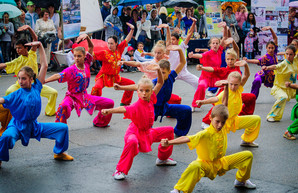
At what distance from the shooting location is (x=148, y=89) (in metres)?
5.50

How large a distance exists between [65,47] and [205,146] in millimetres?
10816

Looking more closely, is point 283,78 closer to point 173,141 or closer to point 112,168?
→ point 112,168

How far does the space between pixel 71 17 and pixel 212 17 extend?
628 cm

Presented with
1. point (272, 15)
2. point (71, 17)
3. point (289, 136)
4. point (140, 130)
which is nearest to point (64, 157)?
point (140, 130)

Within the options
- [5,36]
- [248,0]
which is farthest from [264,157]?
[248,0]

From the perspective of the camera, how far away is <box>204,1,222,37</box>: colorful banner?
17.1 meters

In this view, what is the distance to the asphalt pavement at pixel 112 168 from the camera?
5.04 metres

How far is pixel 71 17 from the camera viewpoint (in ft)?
44.3

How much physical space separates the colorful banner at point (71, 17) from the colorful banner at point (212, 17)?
5.84m

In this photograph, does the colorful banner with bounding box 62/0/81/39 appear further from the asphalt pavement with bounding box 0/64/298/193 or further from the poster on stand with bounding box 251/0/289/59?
the poster on stand with bounding box 251/0/289/59

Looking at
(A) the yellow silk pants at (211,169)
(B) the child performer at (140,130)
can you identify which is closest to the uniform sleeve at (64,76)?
(B) the child performer at (140,130)

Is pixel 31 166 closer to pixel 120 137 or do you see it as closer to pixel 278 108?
pixel 120 137

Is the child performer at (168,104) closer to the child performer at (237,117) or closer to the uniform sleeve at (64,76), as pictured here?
the child performer at (237,117)

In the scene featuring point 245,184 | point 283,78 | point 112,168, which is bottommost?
point 112,168
